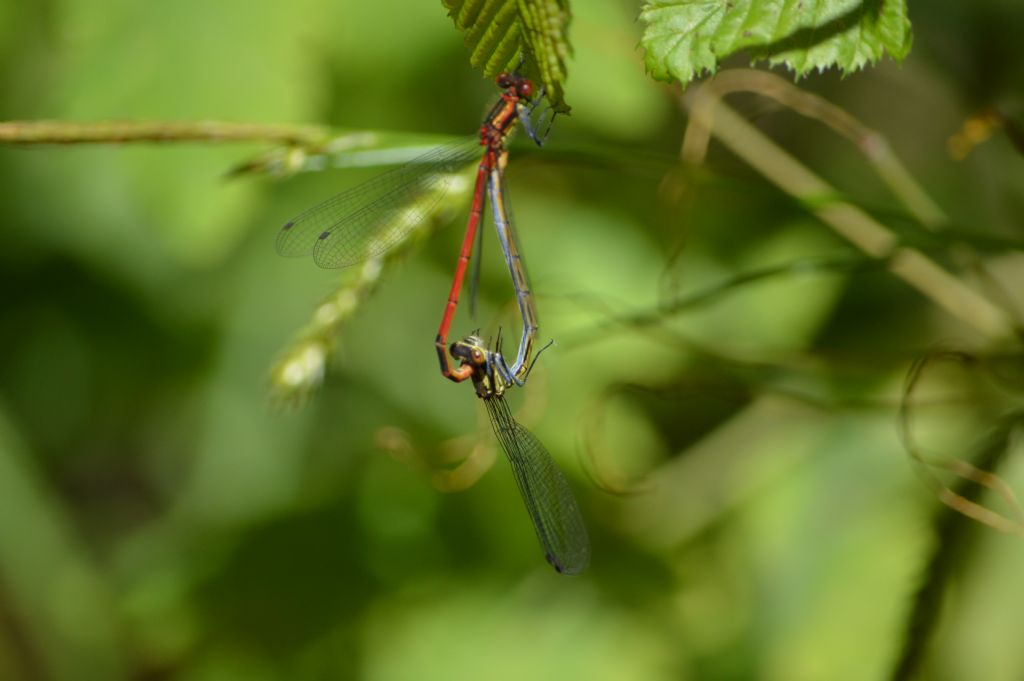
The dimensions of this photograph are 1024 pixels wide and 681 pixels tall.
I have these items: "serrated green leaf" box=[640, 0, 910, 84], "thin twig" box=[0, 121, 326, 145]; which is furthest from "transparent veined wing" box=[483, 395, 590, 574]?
"serrated green leaf" box=[640, 0, 910, 84]

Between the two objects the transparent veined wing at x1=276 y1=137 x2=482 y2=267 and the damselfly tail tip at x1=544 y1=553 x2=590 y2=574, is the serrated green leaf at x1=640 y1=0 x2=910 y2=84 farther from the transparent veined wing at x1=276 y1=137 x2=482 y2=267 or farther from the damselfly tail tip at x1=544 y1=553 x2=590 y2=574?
the damselfly tail tip at x1=544 y1=553 x2=590 y2=574

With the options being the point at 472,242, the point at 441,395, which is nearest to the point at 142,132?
the point at 472,242

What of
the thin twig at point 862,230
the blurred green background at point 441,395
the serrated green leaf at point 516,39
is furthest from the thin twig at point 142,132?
the thin twig at point 862,230

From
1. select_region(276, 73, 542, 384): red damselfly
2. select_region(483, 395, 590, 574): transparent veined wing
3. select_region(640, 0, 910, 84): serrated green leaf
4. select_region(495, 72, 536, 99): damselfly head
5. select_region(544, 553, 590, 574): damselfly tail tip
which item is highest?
select_region(276, 73, 542, 384): red damselfly

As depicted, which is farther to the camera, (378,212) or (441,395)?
(441,395)

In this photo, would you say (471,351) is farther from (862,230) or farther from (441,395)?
(441,395)
